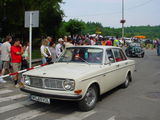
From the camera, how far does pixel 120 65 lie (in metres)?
7.43

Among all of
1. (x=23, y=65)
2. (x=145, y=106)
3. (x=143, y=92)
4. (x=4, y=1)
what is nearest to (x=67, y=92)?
(x=145, y=106)

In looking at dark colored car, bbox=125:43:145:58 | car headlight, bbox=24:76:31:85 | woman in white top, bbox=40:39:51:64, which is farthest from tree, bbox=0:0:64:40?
car headlight, bbox=24:76:31:85

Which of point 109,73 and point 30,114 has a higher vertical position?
point 109,73

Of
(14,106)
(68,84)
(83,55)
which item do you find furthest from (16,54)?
(68,84)

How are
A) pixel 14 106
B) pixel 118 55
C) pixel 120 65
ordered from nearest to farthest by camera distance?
pixel 14 106, pixel 120 65, pixel 118 55

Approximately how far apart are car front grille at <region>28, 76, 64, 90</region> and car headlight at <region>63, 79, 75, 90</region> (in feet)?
0.32

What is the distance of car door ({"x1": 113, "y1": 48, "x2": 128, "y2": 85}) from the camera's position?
7.26 m

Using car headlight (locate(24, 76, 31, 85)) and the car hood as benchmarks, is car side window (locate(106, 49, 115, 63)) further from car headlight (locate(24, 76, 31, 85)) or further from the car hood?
car headlight (locate(24, 76, 31, 85))

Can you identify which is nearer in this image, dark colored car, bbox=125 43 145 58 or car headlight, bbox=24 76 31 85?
car headlight, bbox=24 76 31 85

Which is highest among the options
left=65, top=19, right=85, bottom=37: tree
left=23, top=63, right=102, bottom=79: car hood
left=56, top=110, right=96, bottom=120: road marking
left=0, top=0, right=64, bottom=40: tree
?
Answer: left=65, top=19, right=85, bottom=37: tree

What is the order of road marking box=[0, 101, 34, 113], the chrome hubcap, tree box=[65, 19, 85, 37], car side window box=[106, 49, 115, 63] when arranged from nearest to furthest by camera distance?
the chrome hubcap, road marking box=[0, 101, 34, 113], car side window box=[106, 49, 115, 63], tree box=[65, 19, 85, 37]

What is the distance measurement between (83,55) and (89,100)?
154cm

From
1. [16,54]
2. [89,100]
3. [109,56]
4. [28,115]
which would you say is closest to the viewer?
[28,115]

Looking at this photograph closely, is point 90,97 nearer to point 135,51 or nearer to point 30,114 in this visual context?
point 30,114
